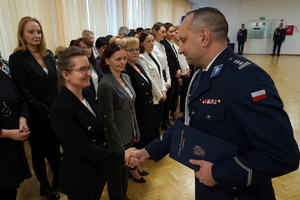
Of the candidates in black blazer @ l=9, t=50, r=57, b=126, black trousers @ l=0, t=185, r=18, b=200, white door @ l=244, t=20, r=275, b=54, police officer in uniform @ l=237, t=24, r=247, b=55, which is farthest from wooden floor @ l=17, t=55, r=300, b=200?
white door @ l=244, t=20, r=275, b=54

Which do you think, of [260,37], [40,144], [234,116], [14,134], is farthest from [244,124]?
[260,37]

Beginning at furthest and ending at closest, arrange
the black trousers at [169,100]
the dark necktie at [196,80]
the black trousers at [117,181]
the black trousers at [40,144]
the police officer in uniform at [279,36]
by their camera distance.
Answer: the police officer in uniform at [279,36]
the black trousers at [169,100]
the black trousers at [40,144]
the black trousers at [117,181]
the dark necktie at [196,80]

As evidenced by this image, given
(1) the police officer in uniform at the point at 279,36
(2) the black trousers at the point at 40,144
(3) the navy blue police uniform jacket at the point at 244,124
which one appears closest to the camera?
(3) the navy blue police uniform jacket at the point at 244,124

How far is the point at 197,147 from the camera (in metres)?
0.98

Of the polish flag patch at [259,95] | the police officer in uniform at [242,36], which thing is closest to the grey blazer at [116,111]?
the polish flag patch at [259,95]

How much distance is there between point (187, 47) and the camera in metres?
1.04

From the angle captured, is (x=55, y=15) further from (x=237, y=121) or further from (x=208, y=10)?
(x=237, y=121)

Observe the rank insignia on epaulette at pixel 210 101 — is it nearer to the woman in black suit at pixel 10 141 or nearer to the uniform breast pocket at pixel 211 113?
the uniform breast pocket at pixel 211 113

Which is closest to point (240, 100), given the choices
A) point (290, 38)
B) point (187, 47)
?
point (187, 47)

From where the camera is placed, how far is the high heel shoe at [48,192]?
2.22m

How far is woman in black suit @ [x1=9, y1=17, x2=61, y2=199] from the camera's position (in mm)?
2064

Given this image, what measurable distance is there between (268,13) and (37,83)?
15972mm

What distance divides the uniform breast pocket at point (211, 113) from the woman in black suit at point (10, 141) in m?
1.47

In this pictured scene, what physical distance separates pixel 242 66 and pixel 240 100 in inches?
6.3
